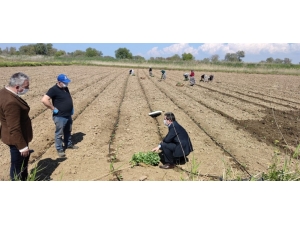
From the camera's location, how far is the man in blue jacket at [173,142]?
13.8 ft

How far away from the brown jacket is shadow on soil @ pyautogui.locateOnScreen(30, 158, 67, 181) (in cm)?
127

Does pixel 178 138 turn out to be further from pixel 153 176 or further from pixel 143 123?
pixel 143 123

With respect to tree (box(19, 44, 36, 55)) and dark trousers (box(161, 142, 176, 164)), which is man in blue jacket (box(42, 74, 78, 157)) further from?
tree (box(19, 44, 36, 55))

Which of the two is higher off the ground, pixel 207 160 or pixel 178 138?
pixel 178 138

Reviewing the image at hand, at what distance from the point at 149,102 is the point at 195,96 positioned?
2.89m

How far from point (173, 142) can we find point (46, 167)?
88.0 inches

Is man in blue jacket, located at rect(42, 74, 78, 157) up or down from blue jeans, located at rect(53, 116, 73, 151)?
up

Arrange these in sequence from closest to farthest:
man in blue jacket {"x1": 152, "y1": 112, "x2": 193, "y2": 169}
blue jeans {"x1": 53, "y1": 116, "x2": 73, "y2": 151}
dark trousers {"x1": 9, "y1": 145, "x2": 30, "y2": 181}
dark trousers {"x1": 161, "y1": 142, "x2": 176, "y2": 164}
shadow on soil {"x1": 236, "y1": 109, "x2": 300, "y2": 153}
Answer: dark trousers {"x1": 9, "y1": 145, "x2": 30, "y2": 181} < man in blue jacket {"x1": 152, "y1": 112, "x2": 193, "y2": 169} < dark trousers {"x1": 161, "y1": 142, "x2": 176, "y2": 164} < blue jeans {"x1": 53, "y1": 116, "x2": 73, "y2": 151} < shadow on soil {"x1": 236, "y1": 109, "x2": 300, "y2": 153}

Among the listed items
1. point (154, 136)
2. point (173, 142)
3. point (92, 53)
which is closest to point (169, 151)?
→ point (173, 142)

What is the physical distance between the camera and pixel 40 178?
13.3ft

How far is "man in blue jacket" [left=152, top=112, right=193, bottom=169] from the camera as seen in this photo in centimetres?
421

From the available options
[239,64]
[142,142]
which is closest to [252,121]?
[142,142]

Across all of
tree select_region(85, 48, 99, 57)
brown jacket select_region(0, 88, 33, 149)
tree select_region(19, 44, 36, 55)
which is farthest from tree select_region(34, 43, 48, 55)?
tree select_region(85, 48, 99, 57)

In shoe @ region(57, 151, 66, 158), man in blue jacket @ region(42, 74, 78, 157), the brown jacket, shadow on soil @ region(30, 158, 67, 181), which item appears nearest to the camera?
the brown jacket
